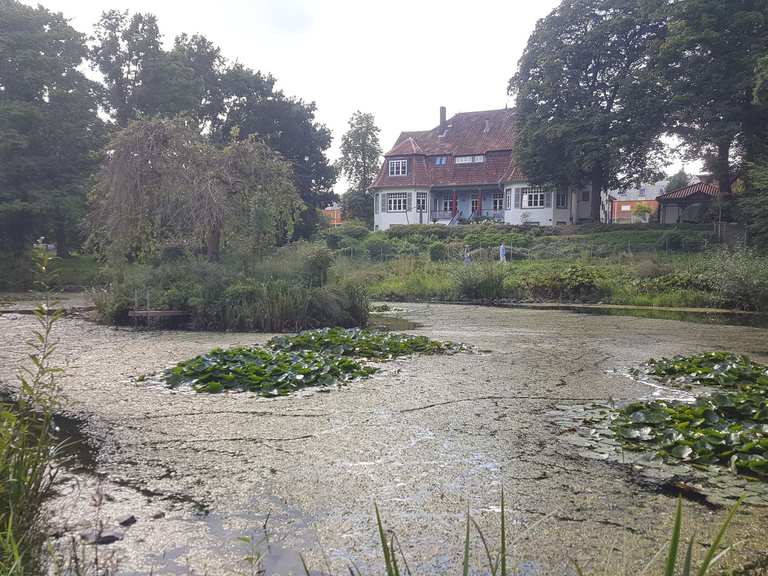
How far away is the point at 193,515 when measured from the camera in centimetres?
383

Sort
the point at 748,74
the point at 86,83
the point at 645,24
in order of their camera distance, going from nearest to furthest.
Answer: the point at 748,74 → the point at 86,83 → the point at 645,24

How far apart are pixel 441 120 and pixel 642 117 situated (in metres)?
21.1

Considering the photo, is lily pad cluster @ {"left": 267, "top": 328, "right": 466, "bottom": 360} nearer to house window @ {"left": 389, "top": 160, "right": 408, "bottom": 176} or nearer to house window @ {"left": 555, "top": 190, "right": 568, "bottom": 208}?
house window @ {"left": 555, "top": 190, "right": 568, "bottom": 208}

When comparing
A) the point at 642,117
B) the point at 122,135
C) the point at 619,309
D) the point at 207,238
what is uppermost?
the point at 642,117

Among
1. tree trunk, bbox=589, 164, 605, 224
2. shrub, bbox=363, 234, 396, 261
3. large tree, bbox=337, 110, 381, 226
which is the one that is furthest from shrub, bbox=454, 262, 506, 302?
large tree, bbox=337, 110, 381, 226

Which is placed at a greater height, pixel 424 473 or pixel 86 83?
pixel 86 83

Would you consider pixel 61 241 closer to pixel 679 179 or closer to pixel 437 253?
pixel 437 253

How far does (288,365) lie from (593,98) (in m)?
32.3

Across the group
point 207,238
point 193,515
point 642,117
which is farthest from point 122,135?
point 642,117

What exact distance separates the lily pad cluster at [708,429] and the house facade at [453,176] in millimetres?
39032

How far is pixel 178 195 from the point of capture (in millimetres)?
15469

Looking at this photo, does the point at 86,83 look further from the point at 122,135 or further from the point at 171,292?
the point at 171,292

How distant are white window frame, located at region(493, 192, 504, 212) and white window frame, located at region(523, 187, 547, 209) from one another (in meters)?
3.54

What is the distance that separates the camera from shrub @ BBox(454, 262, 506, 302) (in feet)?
71.3
